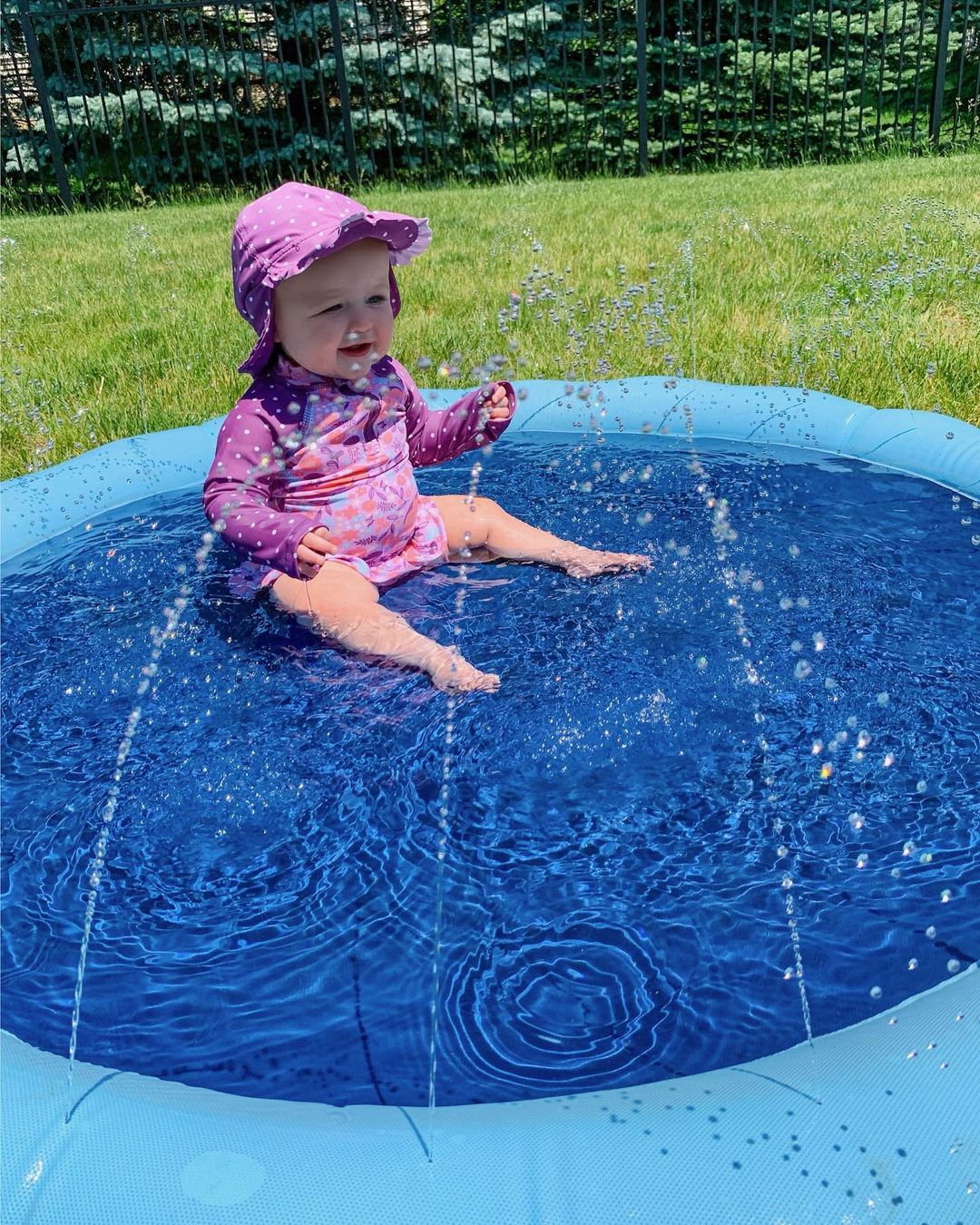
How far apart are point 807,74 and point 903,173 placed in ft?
9.08

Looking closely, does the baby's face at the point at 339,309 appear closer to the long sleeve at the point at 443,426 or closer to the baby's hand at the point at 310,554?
the long sleeve at the point at 443,426

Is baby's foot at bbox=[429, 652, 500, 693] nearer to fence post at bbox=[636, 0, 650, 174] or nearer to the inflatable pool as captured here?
the inflatable pool

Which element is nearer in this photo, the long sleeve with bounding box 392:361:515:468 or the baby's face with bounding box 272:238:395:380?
the baby's face with bounding box 272:238:395:380

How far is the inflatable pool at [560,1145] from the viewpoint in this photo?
1131mm

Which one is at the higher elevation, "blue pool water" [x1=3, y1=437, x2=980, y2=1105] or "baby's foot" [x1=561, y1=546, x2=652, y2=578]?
"blue pool water" [x1=3, y1=437, x2=980, y2=1105]

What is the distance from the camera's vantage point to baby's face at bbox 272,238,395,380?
2482 mm

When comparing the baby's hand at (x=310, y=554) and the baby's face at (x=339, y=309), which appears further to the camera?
the baby's face at (x=339, y=309)

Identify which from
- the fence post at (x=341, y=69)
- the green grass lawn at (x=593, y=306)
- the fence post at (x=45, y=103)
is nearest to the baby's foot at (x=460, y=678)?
the green grass lawn at (x=593, y=306)

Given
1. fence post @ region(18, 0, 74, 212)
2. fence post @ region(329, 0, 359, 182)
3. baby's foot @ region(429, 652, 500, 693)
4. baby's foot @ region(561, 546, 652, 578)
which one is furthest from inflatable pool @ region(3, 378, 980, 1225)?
fence post @ region(18, 0, 74, 212)

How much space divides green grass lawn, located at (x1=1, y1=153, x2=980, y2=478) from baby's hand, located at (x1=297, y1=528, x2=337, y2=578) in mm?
1804

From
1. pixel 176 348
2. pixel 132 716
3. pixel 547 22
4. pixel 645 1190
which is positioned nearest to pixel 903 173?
pixel 547 22

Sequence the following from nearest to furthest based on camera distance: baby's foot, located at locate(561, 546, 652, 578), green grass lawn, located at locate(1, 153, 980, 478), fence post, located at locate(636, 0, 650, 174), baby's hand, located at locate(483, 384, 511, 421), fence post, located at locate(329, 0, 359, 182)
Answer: baby's foot, located at locate(561, 546, 652, 578)
baby's hand, located at locate(483, 384, 511, 421)
green grass lawn, located at locate(1, 153, 980, 478)
fence post, located at locate(329, 0, 359, 182)
fence post, located at locate(636, 0, 650, 174)

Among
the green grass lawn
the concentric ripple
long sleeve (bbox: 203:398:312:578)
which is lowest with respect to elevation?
the green grass lawn

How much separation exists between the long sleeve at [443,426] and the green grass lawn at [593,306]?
4.05ft
